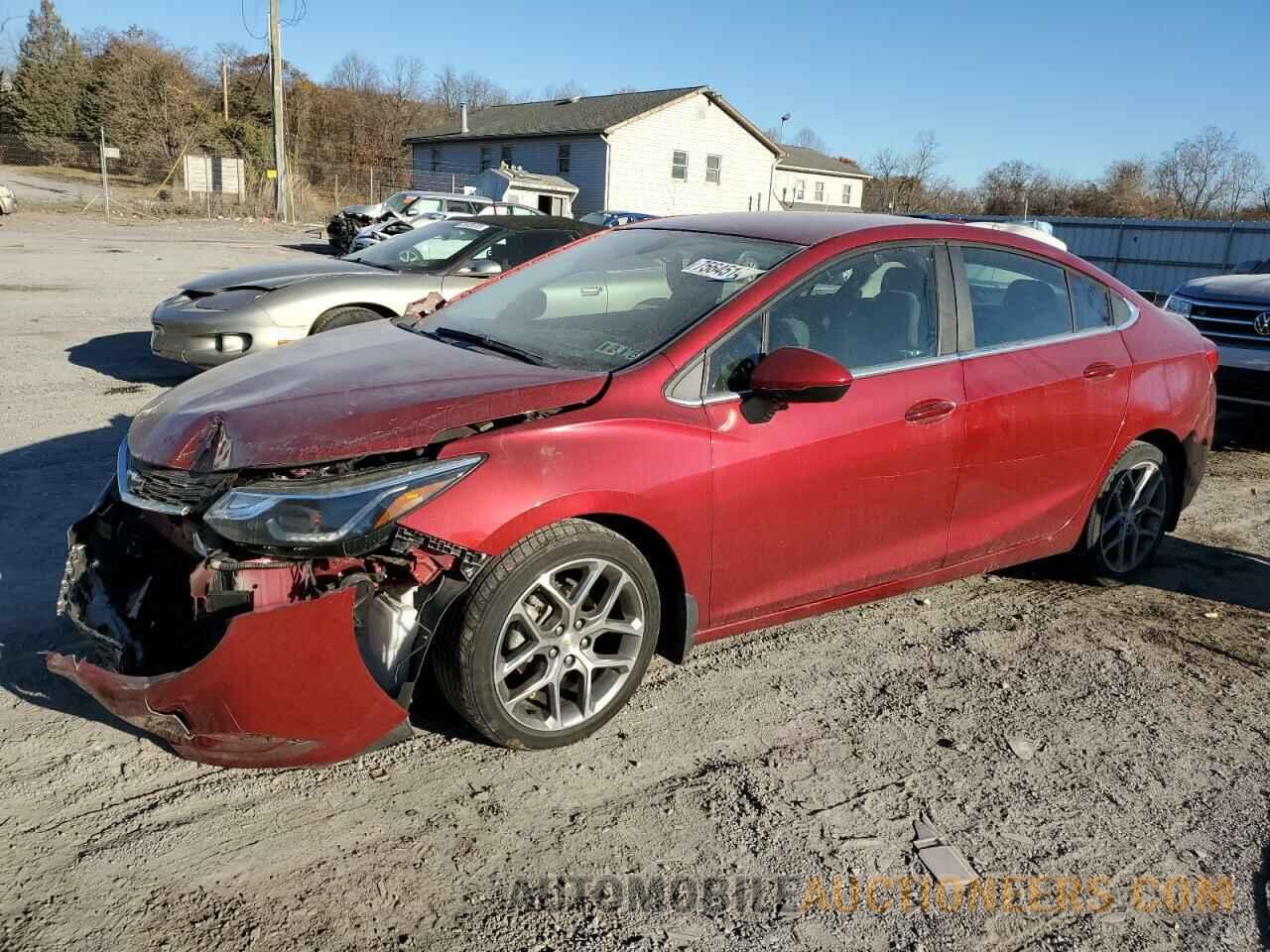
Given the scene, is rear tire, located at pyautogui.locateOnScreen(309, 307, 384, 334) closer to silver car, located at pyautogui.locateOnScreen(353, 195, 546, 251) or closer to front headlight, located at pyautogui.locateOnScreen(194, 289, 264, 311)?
front headlight, located at pyautogui.locateOnScreen(194, 289, 264, 311)

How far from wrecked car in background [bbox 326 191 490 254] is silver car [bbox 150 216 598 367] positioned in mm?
14073

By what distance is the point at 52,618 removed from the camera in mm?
3916

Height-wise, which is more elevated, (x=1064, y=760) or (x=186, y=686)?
(x=186, y=686)

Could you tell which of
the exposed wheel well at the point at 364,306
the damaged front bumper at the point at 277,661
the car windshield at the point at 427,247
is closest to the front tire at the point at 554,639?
the damaged front bumper at the point at 277,661

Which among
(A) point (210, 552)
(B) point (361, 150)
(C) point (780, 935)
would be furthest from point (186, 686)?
(B) point (361, 150)

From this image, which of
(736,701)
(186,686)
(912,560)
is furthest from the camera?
(912,560)

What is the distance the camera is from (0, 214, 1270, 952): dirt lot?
2561 mm

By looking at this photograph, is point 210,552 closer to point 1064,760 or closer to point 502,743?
point 502,743

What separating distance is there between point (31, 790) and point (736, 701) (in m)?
2.32

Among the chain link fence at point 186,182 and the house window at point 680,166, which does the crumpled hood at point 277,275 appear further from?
the house window at point 680,166

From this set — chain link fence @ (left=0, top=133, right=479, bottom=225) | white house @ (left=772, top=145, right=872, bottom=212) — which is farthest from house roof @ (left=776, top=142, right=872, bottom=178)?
Answer: chain link fence @ (left=0, top=133, right=479, bottom=225)

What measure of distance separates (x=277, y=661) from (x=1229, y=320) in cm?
888

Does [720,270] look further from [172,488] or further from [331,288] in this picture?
[331,288]

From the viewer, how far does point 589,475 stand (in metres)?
3.12
